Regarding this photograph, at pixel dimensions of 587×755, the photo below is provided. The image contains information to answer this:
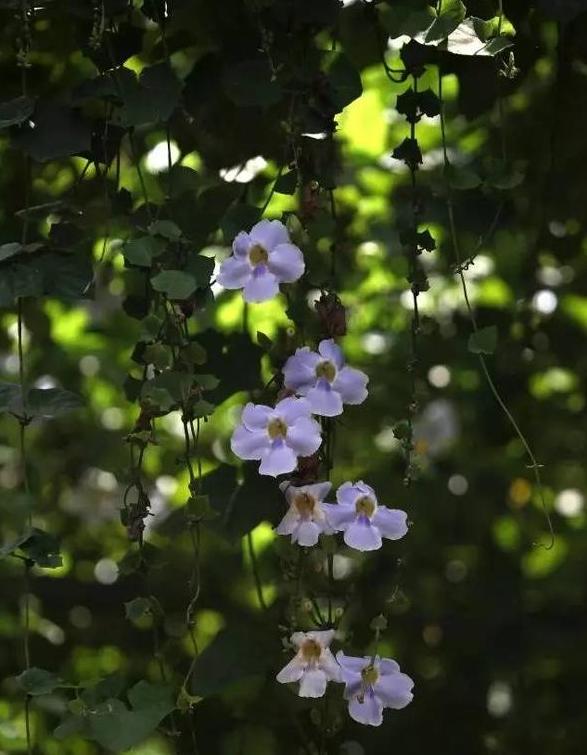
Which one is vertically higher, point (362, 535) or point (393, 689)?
point (362, 535)

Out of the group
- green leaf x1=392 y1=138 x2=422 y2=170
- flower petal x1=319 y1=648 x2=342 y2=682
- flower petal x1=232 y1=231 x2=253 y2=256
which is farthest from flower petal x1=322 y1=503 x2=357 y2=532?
green leaf x1=392 y1=138 x2=422 y2=170

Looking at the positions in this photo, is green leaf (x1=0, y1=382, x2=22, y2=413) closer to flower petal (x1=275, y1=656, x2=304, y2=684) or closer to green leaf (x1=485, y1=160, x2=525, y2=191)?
flower petal (x1=275, y1=656, x2=304, y2=684)

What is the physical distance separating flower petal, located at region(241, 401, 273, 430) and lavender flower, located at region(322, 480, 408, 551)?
81mm

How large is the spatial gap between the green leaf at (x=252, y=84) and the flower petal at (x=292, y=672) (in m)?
0.46

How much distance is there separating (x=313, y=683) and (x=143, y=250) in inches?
14.5

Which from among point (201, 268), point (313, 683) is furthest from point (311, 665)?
point (201, 268)

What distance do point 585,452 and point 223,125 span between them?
560 mm

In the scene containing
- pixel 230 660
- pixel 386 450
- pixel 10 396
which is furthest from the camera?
pixel 386 450

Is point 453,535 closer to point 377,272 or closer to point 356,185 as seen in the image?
point 377,272

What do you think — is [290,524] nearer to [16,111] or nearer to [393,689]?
[393,689]

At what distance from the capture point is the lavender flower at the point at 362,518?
2.72 ft

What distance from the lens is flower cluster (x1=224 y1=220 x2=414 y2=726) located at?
0.81 m

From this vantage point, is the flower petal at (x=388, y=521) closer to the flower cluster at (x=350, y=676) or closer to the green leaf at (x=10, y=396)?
the flower cluster at (x=350, y=676)

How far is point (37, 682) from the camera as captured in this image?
881mm
